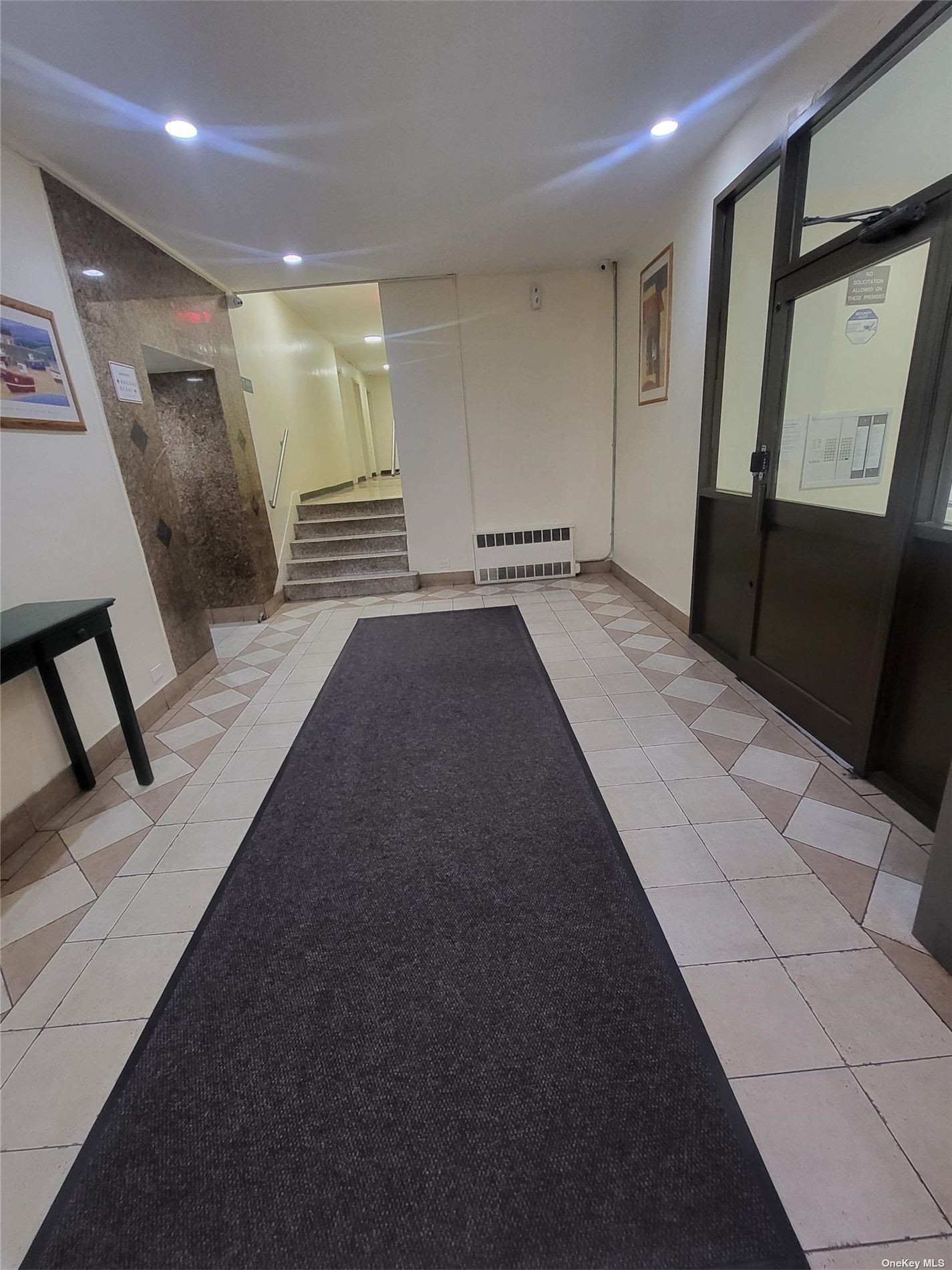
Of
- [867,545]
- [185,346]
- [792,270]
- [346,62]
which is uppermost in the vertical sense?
[346,62]

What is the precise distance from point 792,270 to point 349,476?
24.5 feet

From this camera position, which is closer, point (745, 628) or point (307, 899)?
point (307, 899)

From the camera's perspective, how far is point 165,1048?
1299 mm

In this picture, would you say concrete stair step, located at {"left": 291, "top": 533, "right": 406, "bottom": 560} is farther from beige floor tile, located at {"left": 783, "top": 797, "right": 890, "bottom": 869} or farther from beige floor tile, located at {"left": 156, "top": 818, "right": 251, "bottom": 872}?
beige floor tile, located at {"left": 783, "top": 797, "right": 890, "bottom": 869}

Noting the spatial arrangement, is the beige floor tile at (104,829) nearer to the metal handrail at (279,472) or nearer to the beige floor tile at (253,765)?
the beige floor tile at (253,765)

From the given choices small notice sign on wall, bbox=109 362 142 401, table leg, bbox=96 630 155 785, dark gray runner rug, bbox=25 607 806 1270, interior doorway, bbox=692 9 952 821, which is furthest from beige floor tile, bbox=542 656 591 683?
small notice sign on wall, bbox=109 362 142 401

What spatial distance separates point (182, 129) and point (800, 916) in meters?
3.89

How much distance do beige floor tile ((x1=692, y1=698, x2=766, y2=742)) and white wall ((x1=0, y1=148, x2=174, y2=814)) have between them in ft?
9.81

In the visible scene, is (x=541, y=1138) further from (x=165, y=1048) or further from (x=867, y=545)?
(x=867, y=545)

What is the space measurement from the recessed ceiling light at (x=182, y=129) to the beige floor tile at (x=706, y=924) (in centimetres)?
361

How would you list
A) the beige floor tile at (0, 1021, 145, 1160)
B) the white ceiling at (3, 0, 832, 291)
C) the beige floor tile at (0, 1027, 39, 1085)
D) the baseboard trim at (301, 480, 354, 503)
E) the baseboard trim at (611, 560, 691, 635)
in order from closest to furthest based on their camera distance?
the beige floor tile at (0, 1021, 145, 1160) < the beige floor tile at (0, 1027, 39, 1085) < the white ceiling at (3, 0, 832, 291) < the baseboard trim at (611, 560, 691, 635) < the baseboard trim at (301, 480, 354, 503)

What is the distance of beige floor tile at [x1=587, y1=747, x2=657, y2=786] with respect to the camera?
7.09 ft

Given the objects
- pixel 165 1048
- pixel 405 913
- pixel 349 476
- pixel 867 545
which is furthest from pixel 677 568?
pixel 349 476

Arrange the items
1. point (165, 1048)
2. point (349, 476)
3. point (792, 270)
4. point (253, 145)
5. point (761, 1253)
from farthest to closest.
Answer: point (349, 476) → point (253, 145) → point (792, 270) → point (165, 1048) → point (761, 1253)
